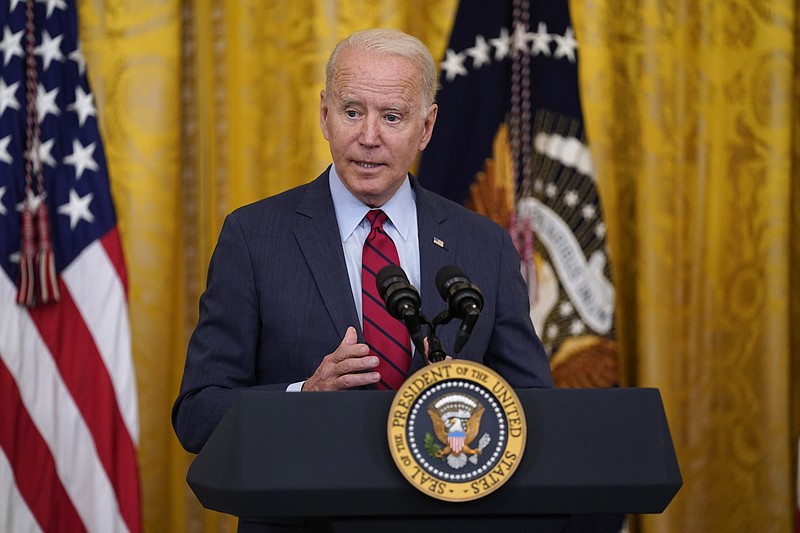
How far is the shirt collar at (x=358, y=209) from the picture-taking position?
80.4 inches

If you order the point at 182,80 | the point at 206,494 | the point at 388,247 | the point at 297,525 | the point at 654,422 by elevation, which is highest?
the point at 182,80

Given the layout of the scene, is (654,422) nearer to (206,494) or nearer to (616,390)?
(616,390)

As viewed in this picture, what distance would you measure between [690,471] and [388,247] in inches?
71.5

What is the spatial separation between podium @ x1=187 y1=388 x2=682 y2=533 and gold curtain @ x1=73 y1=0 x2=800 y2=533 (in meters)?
1.93

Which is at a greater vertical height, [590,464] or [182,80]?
[182,80]

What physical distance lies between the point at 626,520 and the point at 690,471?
0.27 m

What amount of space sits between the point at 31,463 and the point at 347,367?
1.87 m

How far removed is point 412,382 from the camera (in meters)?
1.35

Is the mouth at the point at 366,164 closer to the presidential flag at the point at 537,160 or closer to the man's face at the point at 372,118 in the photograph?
the man's face at the point at 372,118

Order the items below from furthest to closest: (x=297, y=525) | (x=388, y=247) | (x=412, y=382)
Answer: (x=388, y=247), (x=297, y=525), (x=412, y=382)

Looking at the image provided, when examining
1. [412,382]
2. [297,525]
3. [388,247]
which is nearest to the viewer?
[412,382]

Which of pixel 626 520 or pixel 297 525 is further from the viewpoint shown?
pixel 626 520

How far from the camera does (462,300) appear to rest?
57.1 inches

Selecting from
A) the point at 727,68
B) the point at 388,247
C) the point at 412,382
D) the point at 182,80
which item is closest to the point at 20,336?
the point at 182,80
